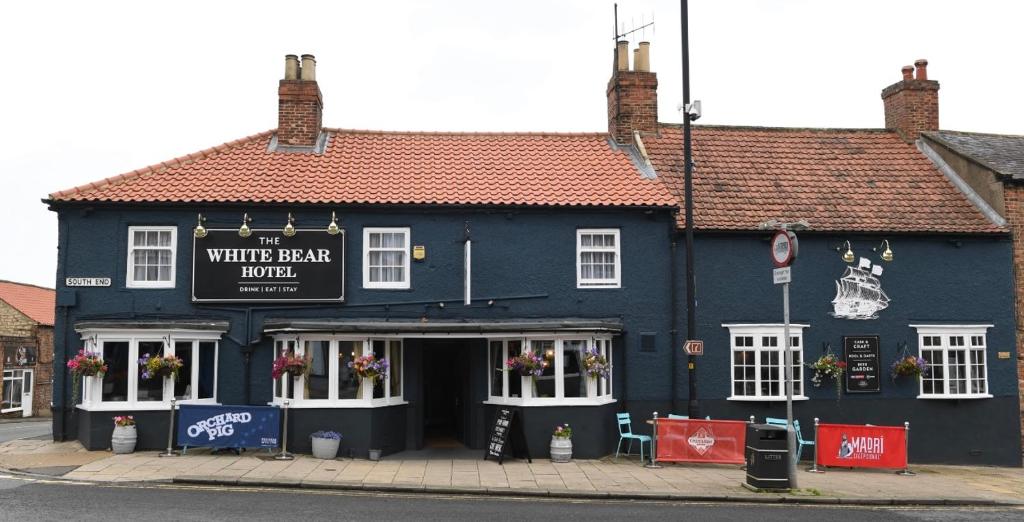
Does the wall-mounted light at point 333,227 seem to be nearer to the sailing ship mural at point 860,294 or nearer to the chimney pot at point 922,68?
the sailing ship mural at point 860,294

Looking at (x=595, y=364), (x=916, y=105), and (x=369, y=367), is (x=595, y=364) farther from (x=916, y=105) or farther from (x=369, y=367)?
(x=916, y=105)

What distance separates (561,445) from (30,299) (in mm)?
34226

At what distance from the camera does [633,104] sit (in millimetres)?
22625

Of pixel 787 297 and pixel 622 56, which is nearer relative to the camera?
pixel 787 297

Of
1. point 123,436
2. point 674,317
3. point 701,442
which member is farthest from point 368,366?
point 674,317

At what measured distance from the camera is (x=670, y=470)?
16.2 meters

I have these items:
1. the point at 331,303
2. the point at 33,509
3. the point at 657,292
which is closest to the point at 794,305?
the point at 657,292

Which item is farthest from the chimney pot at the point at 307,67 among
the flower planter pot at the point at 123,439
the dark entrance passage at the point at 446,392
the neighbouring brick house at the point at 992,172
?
the neighbouring brick house at the point at 992,172

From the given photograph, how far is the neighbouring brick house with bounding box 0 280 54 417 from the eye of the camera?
36.6 meters

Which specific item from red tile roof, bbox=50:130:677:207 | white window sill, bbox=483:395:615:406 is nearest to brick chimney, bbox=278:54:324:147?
red tile roof, bbox=50:130:677:207

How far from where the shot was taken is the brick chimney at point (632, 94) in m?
22.5

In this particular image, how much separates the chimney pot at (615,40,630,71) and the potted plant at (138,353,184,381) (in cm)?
1295

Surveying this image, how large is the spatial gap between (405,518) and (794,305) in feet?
38.1

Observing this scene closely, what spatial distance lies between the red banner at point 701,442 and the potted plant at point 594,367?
163 cm
